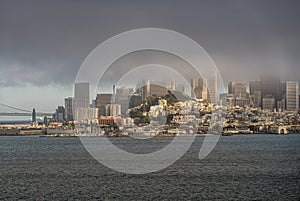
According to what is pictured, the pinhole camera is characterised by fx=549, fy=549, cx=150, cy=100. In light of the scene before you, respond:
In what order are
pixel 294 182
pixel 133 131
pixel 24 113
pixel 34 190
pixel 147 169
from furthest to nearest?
pixel 24 113 < pixel 133 131 < pixel 147 169 < pixel 294 182 < pixel 34 190

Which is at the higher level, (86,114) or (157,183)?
(86,114)

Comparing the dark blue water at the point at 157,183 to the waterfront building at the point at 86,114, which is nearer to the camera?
the dark blue water at the point at 157,183

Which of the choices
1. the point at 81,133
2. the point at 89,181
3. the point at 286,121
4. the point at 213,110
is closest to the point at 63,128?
the point at 81,133

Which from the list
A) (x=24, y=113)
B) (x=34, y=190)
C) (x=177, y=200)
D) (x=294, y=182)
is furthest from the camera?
(x=24, y=113)

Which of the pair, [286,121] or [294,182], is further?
[286,121]

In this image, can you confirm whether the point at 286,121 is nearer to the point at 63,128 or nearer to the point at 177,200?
the point at 63,128

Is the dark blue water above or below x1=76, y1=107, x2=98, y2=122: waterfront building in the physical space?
below

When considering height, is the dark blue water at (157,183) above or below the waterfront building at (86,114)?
below

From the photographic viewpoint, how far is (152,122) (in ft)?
608

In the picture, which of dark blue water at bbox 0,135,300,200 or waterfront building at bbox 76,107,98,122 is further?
waterfront building at bbox 76,107,98,122

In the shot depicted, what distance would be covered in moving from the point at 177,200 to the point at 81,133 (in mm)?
144381

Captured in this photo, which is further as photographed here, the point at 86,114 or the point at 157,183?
A: the point at 86,114

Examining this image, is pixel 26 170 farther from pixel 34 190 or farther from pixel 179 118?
pixel 179 118

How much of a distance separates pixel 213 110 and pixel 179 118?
570 inches
